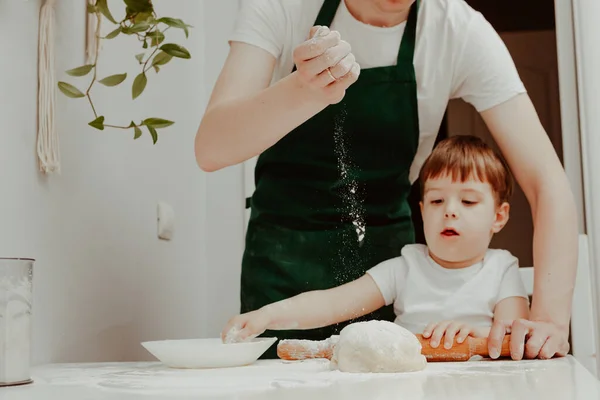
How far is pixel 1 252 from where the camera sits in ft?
3.18

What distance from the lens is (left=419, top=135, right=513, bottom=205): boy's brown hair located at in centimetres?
121

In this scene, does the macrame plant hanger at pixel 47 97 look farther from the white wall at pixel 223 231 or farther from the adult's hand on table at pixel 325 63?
the white wall at pixel 223 231

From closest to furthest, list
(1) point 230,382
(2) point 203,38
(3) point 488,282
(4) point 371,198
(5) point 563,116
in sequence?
(1) point 230,382 → (3) point 488,282 → (4) point 371,198 → (5) point 563,116 → (2) point 203,38

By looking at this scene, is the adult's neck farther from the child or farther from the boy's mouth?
the boy's mouth

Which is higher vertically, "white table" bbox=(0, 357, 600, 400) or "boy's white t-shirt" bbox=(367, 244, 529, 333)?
"boy's white t-shirt" bbox=(367, 244, 529, 333)

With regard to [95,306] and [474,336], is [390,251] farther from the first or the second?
[95,306]

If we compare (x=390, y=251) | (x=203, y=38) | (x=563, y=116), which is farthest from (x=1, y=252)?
(x=563, y=116)

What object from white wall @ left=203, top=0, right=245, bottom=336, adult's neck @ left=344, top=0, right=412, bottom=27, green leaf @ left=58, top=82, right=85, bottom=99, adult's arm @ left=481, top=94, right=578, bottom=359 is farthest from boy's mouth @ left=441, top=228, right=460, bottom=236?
white wall @ left=203, top=0, right=245, bottom=336

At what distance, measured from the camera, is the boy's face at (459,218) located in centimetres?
119

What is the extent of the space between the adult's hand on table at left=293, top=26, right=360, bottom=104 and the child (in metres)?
0.38

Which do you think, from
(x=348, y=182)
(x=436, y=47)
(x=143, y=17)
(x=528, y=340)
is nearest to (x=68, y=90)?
(x=143, y=17)

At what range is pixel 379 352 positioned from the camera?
0.78 meters

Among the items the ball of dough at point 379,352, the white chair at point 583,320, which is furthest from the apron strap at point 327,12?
the white chair at point 583,320

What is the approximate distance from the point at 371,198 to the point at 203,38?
91cm
